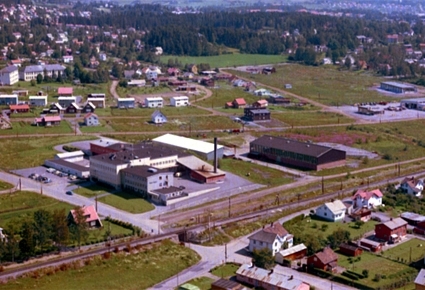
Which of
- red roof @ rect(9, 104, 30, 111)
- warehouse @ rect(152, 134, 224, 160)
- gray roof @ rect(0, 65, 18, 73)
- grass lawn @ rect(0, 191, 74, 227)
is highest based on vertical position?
gray roof @ rect(0, 65, 18, 73)

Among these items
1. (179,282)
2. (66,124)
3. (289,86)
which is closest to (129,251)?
(179,282)

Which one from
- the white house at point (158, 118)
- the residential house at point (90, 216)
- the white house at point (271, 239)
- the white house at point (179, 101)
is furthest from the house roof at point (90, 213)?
the white house at point (179, 101)

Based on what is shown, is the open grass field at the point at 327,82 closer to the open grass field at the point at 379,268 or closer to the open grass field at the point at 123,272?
the open grass field at the point at 379,268

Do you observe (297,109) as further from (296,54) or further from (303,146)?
(296,54)

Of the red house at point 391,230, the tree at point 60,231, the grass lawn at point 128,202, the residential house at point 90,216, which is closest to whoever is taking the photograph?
the tree at point 60,231

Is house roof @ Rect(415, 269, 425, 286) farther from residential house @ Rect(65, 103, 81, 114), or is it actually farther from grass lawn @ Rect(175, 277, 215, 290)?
residential house @ Rect(65, 103, 81, 114)

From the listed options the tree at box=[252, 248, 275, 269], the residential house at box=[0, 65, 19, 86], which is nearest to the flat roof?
the tree at box=[252, 248, 275, 269]

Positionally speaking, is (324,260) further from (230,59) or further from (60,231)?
(230,59)
